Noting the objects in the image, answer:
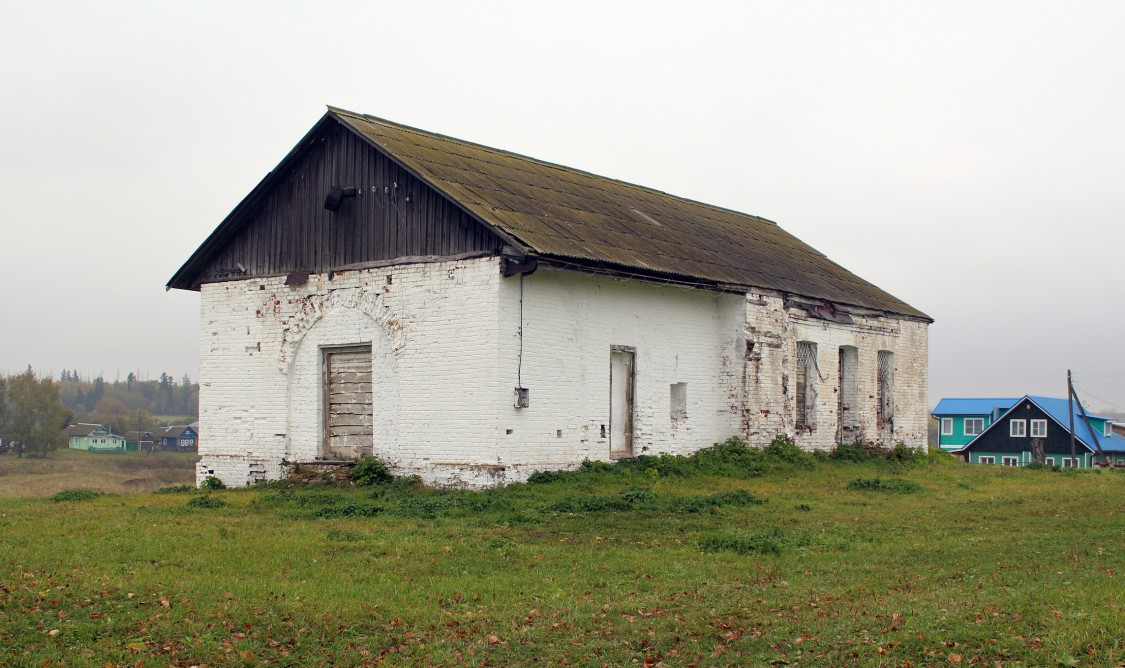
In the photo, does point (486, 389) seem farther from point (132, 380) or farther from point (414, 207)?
A: point (132, 380)

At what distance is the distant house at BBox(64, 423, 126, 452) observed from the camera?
3519 inches

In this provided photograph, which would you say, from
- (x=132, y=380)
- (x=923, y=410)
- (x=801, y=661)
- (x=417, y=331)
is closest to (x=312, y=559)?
(x=801, y=661)

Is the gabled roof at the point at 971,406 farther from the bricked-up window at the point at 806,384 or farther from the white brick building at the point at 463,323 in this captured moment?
the white brick building at the point at 463,323

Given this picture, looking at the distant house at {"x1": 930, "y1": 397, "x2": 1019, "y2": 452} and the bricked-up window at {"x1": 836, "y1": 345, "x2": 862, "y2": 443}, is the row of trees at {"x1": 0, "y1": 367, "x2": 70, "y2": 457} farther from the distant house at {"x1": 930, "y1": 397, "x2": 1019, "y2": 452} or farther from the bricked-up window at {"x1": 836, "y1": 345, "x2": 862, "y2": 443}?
the bricked-up window at {"x1": 836, "y1": 345, "x2": 862, "y2": 443}

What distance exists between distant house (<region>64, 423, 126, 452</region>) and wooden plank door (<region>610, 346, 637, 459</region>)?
78093mm

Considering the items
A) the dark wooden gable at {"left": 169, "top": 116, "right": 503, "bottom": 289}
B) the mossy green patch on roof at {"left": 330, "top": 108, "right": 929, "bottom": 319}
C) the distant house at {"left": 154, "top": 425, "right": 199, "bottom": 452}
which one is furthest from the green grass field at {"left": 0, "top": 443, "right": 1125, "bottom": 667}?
the distant house at {"left": 154, "top": 425, "right": 199, "bottom": 452}

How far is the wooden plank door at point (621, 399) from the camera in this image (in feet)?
65.2

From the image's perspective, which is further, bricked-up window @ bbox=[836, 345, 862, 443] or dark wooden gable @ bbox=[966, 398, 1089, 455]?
dark wooden gable @ bbox=[966, 398, 1089, 455]

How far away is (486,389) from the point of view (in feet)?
57.1

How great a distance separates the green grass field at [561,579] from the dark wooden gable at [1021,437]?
3915 centimetres

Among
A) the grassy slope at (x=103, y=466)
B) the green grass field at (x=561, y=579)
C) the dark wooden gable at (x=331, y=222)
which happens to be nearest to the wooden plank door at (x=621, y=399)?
the green grass field at (x=561, y=579)

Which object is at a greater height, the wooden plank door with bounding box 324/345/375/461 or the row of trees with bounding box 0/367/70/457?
the wooden plank door with bounding box 324/345/375/461

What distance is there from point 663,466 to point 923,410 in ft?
41.5

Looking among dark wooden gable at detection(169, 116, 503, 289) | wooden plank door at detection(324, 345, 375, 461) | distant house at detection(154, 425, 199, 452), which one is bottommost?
distant house at detection(154, 425, 199, 452)
